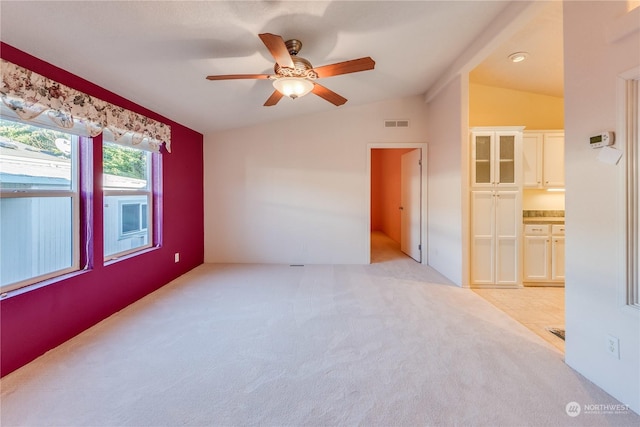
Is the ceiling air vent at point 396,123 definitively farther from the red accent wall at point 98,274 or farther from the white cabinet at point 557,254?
the red accent wall at point 98,274

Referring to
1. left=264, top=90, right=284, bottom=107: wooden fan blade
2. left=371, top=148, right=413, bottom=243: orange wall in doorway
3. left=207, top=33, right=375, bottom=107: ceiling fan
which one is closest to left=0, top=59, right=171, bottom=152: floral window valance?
left=207, top=33, right=375, bottom=107: ceiling fan

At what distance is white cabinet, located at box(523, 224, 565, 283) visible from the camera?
3.44 metres

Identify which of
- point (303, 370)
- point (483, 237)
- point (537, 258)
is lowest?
point (303, 370)

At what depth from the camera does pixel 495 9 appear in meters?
2.31

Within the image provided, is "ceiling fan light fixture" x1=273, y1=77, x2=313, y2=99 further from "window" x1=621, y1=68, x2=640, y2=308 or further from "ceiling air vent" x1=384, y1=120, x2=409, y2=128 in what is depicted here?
"ceiling air vent" x1=384, y1=120, x2=409, y2=128

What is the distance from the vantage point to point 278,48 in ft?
5.73

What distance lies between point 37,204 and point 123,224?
942 mm

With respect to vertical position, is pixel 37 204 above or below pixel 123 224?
above

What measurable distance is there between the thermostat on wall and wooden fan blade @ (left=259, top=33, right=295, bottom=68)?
200 cm

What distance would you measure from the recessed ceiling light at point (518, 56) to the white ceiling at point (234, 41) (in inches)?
3.3

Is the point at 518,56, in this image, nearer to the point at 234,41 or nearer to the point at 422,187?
the point at 422,187

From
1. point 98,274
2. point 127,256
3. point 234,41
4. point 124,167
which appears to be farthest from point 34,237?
point 234,41

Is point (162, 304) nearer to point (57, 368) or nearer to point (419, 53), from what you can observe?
point (57, 368)

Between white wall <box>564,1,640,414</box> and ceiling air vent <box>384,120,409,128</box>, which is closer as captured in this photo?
white wall <box>564,1,640,414</box>
